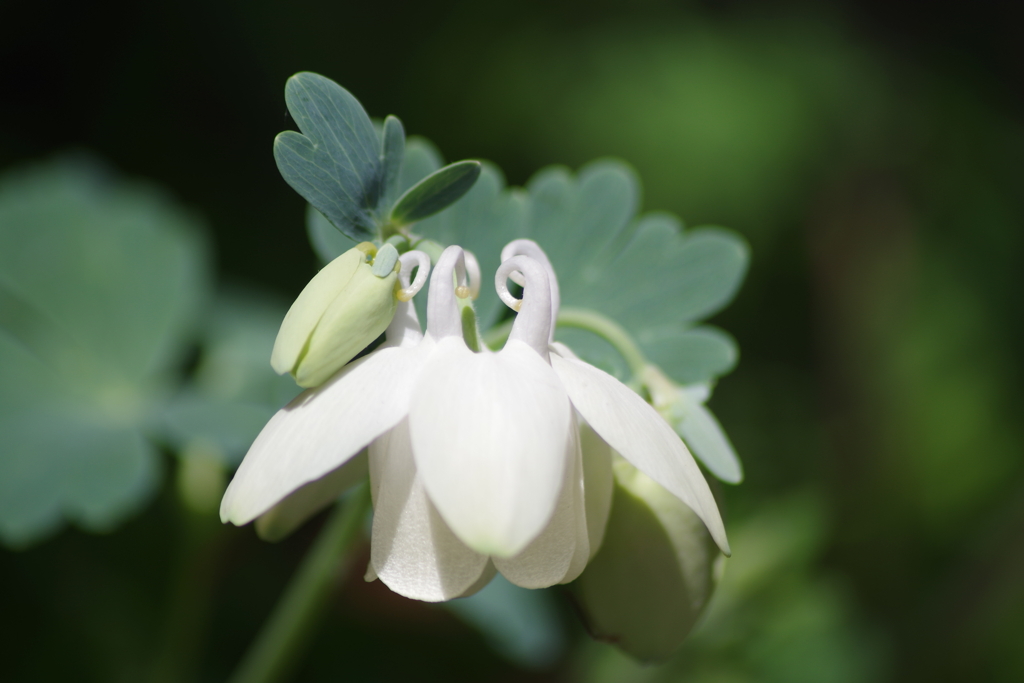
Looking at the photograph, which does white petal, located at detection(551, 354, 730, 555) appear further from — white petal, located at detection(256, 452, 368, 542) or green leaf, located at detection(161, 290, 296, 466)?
green leaf, located at detection(161, 290, 296, 466)

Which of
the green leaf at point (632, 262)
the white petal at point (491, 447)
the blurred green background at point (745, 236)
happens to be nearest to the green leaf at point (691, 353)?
the green leaf at point (632, 262)

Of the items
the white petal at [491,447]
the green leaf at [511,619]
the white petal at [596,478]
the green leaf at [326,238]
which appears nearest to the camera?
the white petal at [491,447]

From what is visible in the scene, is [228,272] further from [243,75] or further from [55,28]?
[55,28]

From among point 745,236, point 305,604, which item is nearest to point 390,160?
point 305,604

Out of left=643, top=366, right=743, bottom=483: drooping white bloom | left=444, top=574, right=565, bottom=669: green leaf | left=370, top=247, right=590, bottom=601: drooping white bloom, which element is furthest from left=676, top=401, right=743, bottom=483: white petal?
left=444, top=574, right=565, bottom=669: green leaf

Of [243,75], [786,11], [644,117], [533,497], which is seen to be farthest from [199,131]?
[533,497]

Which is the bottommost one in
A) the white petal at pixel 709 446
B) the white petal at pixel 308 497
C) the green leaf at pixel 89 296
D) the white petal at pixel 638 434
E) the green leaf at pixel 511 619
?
the green leaf at pixel 511 619

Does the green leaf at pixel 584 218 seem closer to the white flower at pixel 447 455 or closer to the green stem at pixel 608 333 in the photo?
the green stem at pixel 608 333

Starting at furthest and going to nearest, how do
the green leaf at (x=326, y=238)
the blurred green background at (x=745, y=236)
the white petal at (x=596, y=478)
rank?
the blurred green background at (x=745, y=236), the green leaf at (x=326, y=238), the white petal at (x=596, y=478)
